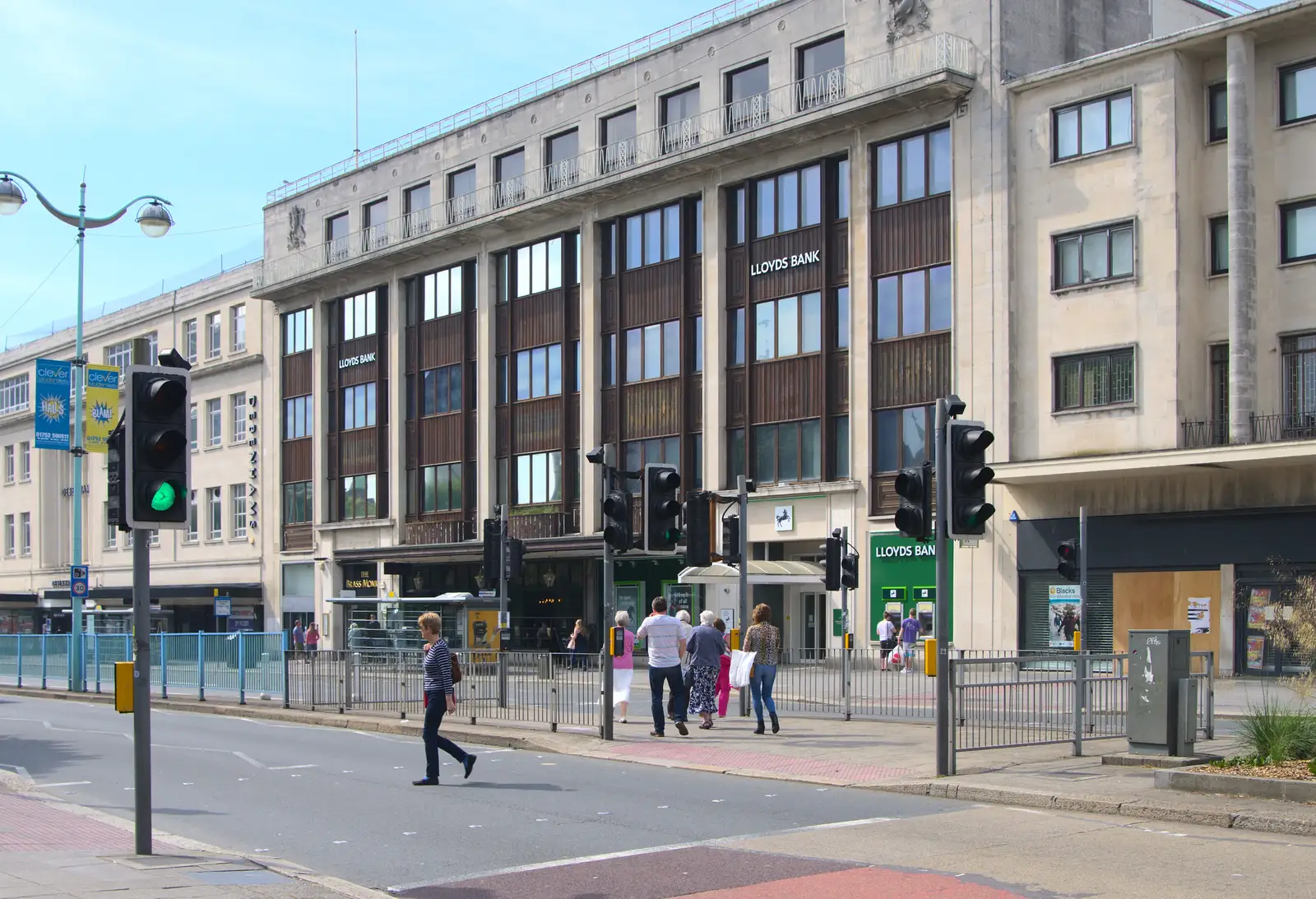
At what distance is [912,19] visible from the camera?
36250 millimetres

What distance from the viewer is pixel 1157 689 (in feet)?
46.3

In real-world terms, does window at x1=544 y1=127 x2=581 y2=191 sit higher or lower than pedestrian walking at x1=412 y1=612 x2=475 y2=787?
higher

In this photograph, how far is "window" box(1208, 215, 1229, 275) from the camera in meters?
31.4

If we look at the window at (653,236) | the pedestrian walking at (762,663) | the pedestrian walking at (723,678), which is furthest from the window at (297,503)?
the pedestrian walking at (762,663)

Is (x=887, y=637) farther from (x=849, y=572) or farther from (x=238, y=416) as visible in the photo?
(x=238, y=416)

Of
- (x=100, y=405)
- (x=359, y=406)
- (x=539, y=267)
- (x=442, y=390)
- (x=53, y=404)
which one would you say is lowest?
(x=100, y=405)

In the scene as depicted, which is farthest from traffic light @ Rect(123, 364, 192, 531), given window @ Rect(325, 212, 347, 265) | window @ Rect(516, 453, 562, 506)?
window @ Rect(325, 212, 347, 265)

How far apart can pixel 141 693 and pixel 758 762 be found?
25.7ft

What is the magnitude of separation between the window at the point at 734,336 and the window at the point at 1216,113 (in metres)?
13.6

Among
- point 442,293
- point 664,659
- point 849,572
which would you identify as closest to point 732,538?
point 664,659

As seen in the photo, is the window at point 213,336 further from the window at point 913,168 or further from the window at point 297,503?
the window at point 913,168

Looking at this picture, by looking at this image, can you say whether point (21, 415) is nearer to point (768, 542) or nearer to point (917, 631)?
point (768, 542)

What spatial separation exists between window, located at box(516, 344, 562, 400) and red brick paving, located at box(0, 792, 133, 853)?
3399 centimetres

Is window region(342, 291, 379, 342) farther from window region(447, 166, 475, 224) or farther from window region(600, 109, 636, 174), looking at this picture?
window region(600, 109, 636, 174)
